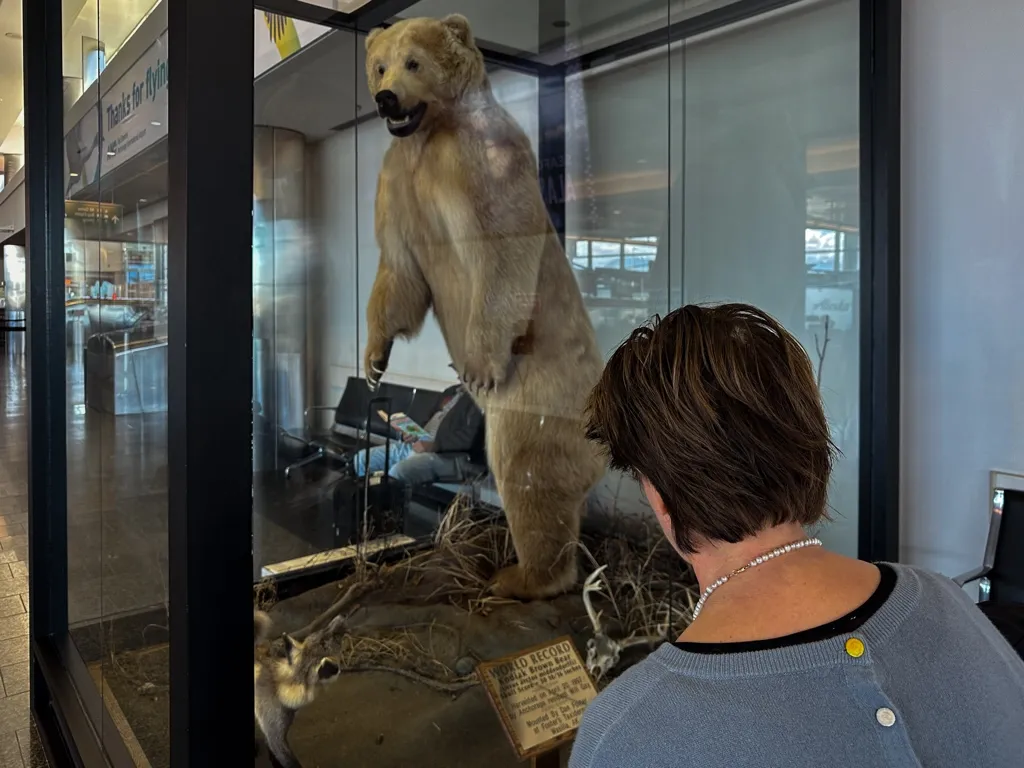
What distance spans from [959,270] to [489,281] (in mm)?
1443

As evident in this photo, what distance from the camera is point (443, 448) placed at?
2.18 metres

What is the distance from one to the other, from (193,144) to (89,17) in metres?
1.46

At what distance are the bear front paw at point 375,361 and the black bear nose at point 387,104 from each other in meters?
0.53

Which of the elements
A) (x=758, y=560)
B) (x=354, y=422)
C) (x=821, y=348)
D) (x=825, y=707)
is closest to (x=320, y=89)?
(x=354, y=422)

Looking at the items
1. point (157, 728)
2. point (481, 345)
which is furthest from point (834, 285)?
point (157, 728)

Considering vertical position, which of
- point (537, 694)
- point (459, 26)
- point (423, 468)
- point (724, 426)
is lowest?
point (537, 694)

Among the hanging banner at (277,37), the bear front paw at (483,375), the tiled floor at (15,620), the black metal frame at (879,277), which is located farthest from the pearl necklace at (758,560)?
the tiled floor at (15,620)

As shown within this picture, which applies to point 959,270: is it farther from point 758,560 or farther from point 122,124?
point 122,124

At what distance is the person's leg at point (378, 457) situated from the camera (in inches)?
79.0

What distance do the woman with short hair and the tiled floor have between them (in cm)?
234

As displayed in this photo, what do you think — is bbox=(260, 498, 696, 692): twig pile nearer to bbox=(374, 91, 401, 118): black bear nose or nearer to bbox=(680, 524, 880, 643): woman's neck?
bbox=(374, 91, 401, 118): black bear nose

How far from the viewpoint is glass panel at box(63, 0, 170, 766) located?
1541 millimetres

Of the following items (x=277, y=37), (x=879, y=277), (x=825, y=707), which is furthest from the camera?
(x=879, y=277)

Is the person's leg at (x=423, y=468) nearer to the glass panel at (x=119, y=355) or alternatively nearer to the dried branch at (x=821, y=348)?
the glass panel at (x=119, y=355)
